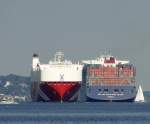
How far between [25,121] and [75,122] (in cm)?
646

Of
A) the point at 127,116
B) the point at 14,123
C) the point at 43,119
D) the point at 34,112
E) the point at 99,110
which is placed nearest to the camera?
the point at 14,123

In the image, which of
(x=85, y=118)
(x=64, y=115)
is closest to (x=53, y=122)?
(x=85, y=118)

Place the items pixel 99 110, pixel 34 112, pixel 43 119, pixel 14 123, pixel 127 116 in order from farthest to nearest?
pixel 99 110, pixel 34 112, pixel 127 116, pixel 43 119, pixel 14 123

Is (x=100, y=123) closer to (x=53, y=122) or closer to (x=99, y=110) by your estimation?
(x=53, y=122)

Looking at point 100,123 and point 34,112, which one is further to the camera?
point 34,112

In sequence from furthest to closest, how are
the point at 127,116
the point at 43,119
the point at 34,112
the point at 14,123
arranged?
the point at 34,112 → the point at 127,116 → the point at 43,119 → the point at 14,123

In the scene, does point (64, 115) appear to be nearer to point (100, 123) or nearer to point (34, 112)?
point (34, 112)

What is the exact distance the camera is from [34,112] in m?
183

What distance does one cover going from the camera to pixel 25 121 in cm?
15088

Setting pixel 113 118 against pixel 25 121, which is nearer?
pixel 25 121

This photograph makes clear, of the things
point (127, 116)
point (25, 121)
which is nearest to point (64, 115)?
point (127, 116)

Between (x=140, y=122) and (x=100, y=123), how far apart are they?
4.67 meters

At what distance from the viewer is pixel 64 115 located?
568 feet

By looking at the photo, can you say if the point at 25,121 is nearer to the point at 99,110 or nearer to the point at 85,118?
the point at 85,118
